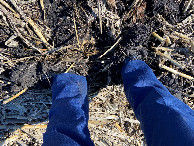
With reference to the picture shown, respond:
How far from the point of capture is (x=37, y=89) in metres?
1.65

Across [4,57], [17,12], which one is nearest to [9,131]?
[4,57]

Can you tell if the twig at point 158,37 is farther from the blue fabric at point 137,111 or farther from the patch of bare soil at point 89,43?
the blue fabric at point 137,111

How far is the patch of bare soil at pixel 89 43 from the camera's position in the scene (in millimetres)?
1488

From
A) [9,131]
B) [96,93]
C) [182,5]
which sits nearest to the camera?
[182,5]

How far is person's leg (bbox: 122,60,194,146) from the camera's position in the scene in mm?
1015

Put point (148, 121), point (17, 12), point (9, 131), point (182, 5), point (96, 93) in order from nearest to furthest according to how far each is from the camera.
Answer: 1. point (148, 121)
2. point (17, 12)
3. point (182, 5)
4. point (96, 93)
5. point (9, 131)

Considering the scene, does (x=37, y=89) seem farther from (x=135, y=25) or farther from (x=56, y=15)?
(x=135, y=25)

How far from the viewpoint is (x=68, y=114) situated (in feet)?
4.25

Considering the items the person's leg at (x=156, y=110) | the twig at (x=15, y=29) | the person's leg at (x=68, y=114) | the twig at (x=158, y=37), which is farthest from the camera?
the twig at (x=158, y=37)

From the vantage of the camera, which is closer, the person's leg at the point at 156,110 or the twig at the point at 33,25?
the person's leg at the point at 156,110

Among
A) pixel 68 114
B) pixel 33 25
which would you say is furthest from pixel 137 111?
pixel 33 25

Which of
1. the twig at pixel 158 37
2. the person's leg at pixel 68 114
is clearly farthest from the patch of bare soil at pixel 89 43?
the person's leg at pixel 68 114

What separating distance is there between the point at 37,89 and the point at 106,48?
683 millimetres

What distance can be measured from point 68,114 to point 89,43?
614mm
